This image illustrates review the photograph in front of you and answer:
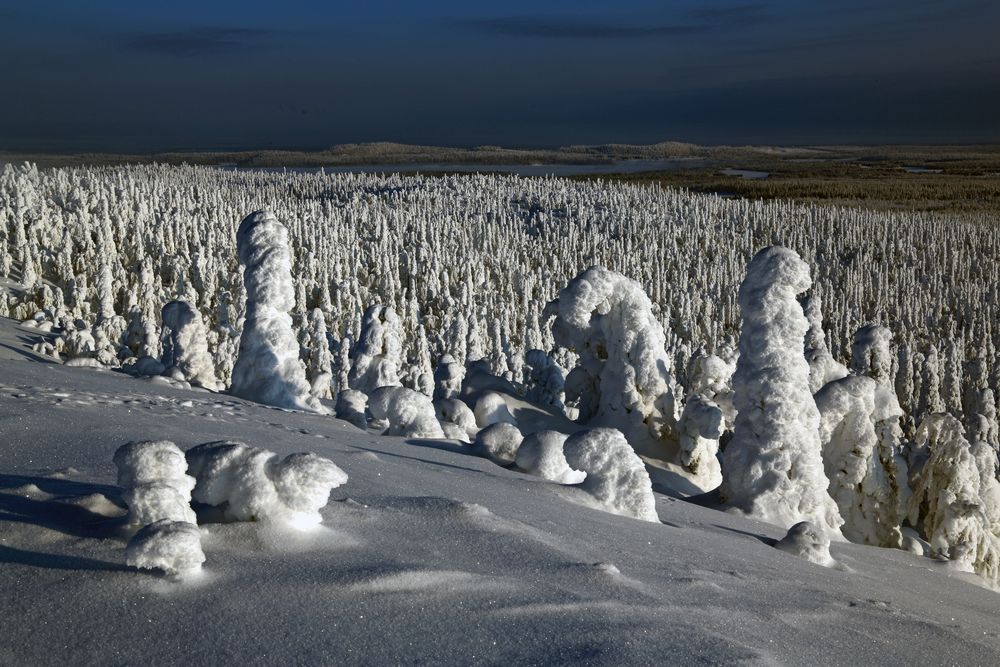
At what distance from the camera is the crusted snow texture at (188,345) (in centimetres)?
1291

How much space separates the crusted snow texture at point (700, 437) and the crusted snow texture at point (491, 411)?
2.49 m

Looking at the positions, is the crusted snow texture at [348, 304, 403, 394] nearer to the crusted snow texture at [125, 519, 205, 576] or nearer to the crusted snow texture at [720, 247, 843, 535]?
the crusted snow texture at [720, 247, 843, 535]

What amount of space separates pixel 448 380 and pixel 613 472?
11.0 m

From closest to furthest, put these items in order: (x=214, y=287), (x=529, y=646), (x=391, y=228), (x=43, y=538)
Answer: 1. (x=529, y=646)
2. (x=43, y=538)
3. (x=214, y=287)
4. (x=391, y=228)

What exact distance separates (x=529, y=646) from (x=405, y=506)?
1756 mm

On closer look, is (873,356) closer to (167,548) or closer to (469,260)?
(167,548)

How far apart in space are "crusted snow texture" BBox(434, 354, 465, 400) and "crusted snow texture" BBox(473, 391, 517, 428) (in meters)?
4.46

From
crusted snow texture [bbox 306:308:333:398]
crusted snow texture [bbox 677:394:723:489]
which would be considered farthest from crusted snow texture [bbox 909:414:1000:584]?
crusted snow texture [bbox 306:308:333:398]

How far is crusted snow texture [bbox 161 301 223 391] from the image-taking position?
508 inches

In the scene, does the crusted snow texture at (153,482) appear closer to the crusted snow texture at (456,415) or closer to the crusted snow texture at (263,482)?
the crusted snow texture at (263,482)

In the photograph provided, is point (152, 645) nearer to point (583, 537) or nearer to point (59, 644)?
point (59, 644)

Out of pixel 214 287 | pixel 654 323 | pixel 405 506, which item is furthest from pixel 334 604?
pixel 214 287

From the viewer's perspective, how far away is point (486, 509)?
5.36 m

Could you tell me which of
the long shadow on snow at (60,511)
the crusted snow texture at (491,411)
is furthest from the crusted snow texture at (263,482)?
the crusted snow texture at (491,411)
